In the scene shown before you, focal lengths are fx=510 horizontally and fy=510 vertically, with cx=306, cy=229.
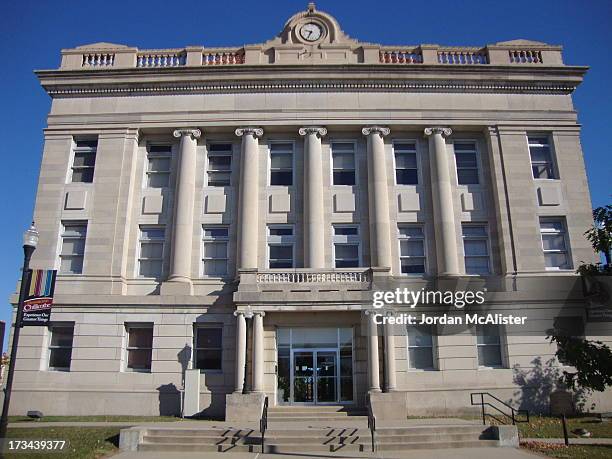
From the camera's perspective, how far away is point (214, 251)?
2316 cm

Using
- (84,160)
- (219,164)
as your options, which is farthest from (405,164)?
(84,160)

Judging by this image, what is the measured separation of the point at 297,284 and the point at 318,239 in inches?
113

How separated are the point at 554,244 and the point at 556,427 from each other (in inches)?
352

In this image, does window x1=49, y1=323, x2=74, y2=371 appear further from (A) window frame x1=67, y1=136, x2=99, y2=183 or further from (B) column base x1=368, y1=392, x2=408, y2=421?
(B) column base x1=368, y1=392, x2=408, y2=421

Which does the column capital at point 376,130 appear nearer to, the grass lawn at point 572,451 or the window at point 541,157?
the window at point 541,157

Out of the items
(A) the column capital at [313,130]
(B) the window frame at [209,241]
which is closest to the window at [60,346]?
(B) the window frame at [209,241]

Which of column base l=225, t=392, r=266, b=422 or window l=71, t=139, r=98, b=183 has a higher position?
window l=71, t=139, r=98, b=183

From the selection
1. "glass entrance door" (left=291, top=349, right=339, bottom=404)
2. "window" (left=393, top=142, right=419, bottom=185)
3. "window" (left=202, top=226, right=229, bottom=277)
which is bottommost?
"glass entrance door" (left=291, top=349, right=339, bottom=404)

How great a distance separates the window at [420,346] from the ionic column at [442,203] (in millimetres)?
2586

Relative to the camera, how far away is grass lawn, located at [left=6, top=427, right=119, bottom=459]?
12617 mm

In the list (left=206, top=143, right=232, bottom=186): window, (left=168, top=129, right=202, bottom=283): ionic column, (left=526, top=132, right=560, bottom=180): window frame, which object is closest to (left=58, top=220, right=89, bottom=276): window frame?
(left=168, top=129, right=202, bottom=283): ionic column

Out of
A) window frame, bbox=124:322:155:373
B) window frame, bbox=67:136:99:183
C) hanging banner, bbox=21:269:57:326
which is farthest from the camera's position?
window frame, bbox=67:136:99:183

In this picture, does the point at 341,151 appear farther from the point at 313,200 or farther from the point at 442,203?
the point at 442,203

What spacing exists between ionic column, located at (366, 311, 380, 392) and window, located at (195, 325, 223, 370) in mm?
6280
